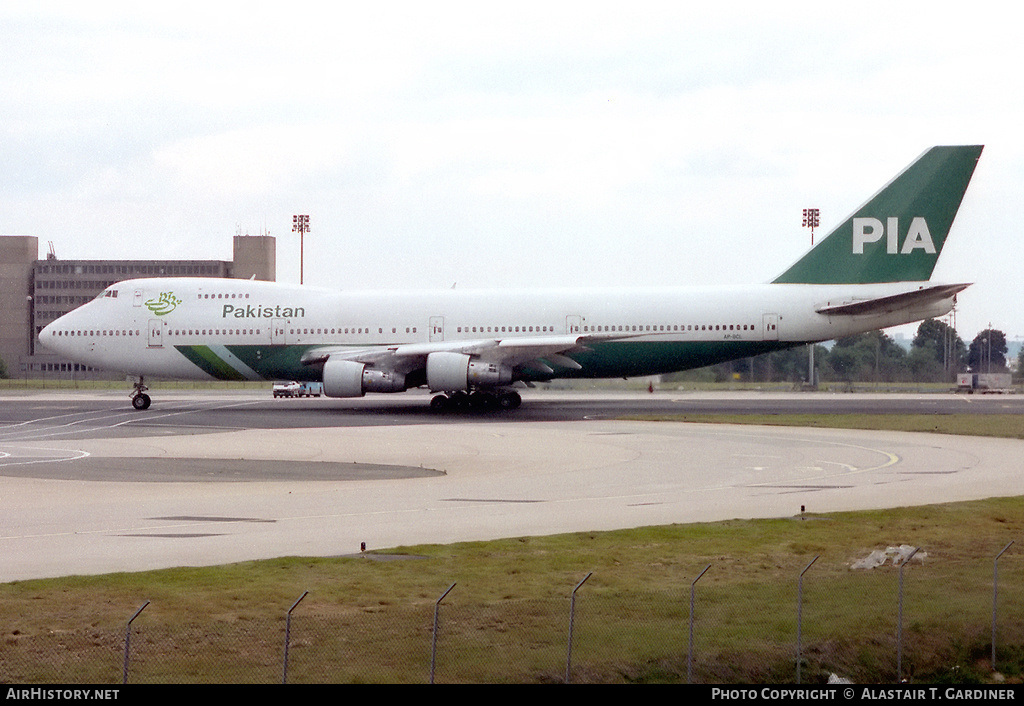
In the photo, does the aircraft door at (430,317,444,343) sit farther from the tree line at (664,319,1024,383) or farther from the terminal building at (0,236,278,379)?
the terminal building at (0,236,278,379)

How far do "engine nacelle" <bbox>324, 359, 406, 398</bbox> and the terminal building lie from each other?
108 meters

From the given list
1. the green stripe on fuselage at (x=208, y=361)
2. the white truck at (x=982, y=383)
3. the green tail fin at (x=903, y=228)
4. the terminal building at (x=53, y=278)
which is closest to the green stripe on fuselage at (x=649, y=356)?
the green tail fin at (x=903, y=228)

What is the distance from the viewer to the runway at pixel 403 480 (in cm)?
2009

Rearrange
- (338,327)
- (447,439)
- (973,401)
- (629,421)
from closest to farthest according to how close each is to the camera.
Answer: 1. (447,439)
2. (629,421)
3. (338,327)
4. (973,401)

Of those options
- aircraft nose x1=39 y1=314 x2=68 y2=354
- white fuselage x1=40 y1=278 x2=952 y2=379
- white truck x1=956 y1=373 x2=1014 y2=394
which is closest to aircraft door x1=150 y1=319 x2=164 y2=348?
white fuselage x1=40 y1=278 x2=952 y2=379

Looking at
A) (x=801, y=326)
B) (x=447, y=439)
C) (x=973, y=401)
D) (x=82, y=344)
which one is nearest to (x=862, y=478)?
(x=447, y=439)

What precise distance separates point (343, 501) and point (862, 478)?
1272 centimetres

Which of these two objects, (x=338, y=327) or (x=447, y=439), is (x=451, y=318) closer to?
(x=338, y=327)

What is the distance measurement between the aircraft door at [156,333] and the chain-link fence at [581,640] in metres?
46.0

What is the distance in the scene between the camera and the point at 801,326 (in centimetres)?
5269

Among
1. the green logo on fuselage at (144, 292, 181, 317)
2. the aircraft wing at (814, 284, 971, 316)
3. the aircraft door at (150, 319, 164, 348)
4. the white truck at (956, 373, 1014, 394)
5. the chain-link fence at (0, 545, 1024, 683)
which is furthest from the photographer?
the white truck at (956, 373, 1014, 394)

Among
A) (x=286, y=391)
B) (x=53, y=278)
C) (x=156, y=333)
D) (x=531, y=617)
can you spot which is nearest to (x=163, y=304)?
(x=156, y=333)

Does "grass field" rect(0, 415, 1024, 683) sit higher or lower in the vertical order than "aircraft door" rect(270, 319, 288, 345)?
lower

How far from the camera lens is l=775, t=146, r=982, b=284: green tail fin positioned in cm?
5238
